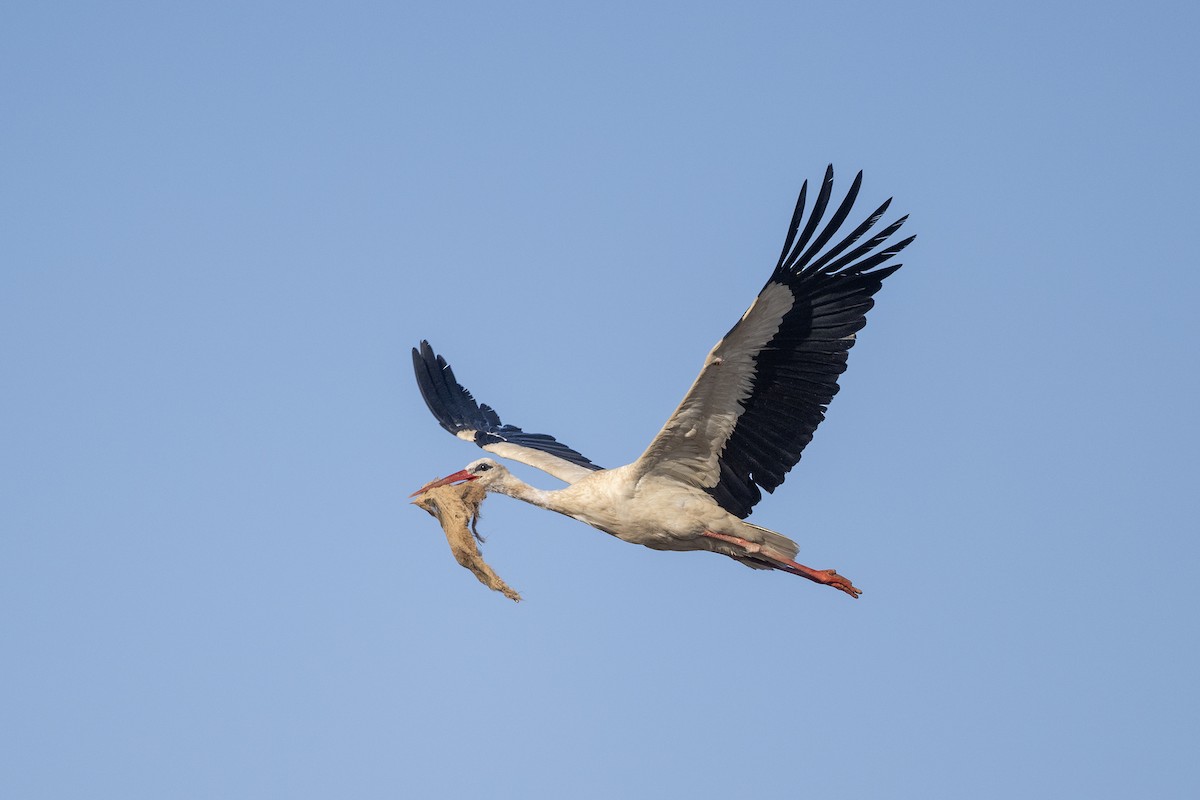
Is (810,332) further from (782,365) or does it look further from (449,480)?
(449,480)

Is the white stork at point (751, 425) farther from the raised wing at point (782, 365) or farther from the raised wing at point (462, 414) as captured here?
the raised wing at point (462, 414)

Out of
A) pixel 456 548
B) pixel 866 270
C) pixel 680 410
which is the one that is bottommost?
pixel 456 548

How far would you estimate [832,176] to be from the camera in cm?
1356

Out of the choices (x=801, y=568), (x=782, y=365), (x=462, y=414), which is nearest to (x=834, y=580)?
(x=801, y=568)

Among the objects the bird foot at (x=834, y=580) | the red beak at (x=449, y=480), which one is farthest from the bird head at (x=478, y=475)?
the bird foot at (x=834, y=580)

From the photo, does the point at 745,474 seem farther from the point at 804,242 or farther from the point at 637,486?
the point at 804,242

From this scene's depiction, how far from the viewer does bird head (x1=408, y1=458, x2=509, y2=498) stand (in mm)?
15797

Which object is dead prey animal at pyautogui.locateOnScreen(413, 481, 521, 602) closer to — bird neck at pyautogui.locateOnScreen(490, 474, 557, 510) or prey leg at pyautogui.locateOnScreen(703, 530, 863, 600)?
bird neck at pyautogui.locateOnScreen(490, 474, 557, 510)

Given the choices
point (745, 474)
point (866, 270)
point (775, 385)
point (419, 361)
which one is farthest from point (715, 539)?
point (419, 361)

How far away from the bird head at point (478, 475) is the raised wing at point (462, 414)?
250 cm

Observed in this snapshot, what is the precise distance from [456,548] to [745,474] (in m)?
2.70

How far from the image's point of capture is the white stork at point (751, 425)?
13898 mm

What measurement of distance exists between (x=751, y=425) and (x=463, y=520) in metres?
→ 2.85

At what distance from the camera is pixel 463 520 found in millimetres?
15461
